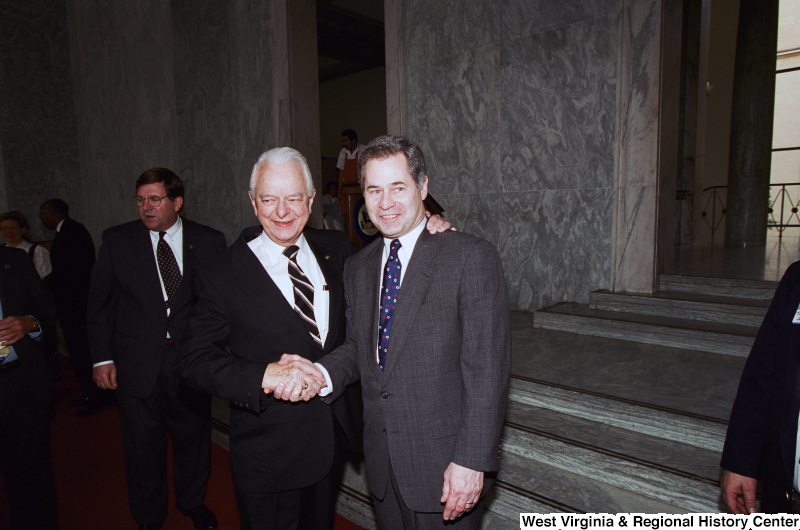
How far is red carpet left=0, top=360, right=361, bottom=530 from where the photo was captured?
307 cm

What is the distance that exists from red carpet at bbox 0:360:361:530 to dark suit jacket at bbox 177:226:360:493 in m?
1.31

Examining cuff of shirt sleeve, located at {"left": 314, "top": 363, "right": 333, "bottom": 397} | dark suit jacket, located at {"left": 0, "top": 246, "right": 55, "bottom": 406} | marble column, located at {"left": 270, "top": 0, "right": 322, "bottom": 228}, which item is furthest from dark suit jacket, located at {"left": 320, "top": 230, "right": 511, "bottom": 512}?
marble column, located at {"left": 270, "top": 0, "right": 322, "bottom": 228}

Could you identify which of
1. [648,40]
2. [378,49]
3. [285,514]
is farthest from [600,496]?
Result: [378,49]

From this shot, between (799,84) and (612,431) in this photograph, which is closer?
(612,431)

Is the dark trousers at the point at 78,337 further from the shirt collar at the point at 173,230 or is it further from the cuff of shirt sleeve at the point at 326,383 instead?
the cuff of shirt sleeve at the point at 326,383

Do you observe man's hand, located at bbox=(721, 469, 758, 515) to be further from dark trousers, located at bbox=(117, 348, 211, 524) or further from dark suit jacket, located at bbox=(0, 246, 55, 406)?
dark suit jacket, located at bbox=(0, 246, 55, 406)

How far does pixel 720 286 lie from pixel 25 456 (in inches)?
205

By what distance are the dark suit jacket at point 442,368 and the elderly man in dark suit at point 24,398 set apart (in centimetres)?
184

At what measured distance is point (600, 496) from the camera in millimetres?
2592

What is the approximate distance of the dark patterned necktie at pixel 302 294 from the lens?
1876 millimetres

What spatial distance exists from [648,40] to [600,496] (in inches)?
144

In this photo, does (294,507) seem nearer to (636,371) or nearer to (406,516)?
(406,516)

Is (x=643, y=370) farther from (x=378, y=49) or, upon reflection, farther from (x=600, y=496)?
(x=378, y=49)

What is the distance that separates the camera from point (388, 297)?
1706mm
